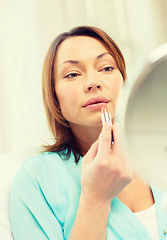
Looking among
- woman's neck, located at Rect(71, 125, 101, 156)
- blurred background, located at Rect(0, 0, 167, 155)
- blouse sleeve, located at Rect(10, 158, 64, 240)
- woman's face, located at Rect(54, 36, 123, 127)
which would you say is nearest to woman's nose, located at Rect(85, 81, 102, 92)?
woman's face, located at Rect(54, 36, 123, 127)

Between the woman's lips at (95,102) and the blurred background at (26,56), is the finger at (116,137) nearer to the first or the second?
the woman's lips at (95,102)

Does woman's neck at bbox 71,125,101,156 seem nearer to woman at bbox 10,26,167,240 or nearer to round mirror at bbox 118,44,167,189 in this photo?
woman at bbox 10,26,167,240

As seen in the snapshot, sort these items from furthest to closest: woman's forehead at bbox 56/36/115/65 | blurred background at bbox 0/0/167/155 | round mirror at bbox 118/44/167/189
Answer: blurred background at bbox 0/0/167/155 < woman's forehead at bbox 56/36/115/65 < round mirror at bbox 118/44/167/189

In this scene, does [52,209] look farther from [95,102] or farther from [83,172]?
[95,102]

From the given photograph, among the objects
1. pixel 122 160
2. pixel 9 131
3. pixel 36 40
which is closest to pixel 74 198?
pixel 122 160

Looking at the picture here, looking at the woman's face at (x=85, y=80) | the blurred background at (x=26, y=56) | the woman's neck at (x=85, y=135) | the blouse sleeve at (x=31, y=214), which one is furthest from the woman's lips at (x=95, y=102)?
the blurred background at (x=26, y=56)

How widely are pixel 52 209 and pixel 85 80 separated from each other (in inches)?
12.8

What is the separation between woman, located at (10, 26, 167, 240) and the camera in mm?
572

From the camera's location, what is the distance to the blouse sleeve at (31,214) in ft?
2.08

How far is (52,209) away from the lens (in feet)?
2.23

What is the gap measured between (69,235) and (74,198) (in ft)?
0.27

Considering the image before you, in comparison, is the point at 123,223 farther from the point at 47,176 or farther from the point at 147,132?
the point at 147,132

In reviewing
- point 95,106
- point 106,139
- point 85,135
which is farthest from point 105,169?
point 85,135

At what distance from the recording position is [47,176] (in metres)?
0.73
